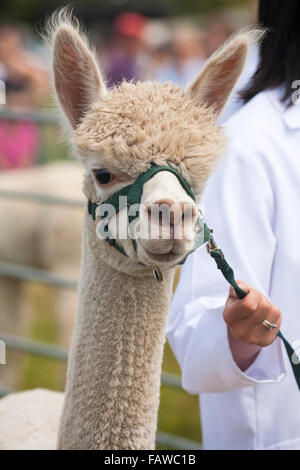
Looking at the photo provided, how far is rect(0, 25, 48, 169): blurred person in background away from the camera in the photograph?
5.04 m

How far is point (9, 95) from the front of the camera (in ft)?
22.7

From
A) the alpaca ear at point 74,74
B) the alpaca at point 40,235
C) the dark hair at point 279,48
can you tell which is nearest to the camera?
the alpaca ear at point 74,74

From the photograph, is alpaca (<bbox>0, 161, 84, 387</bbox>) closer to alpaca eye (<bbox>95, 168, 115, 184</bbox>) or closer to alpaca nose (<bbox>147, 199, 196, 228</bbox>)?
alpaca eye (<bbox>95, 168, 115, 184</bbox>)

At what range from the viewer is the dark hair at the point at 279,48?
192 centimetres

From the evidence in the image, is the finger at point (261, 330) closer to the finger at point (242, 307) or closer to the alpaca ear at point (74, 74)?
the finger at point (242, 307)

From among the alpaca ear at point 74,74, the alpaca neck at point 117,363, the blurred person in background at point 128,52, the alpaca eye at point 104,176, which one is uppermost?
the blurred person in background at point 128,52

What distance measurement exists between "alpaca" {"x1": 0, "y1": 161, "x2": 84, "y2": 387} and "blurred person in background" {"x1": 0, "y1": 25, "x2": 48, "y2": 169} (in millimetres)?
348

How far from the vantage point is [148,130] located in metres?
1.44

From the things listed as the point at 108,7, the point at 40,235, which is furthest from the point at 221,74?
the point at 108,7

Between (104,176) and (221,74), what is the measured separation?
1.37 feet

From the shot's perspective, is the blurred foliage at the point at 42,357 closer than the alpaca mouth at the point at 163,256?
No

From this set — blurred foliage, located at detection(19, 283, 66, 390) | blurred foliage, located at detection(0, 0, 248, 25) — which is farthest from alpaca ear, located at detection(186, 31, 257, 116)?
blurred foliage, located at detection(0, 0, 248, 25)

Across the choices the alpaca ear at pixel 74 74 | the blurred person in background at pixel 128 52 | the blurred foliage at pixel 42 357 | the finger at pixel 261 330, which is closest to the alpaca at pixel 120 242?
the alpaca ear at pixel 74 74

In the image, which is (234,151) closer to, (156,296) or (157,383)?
(156,296)
